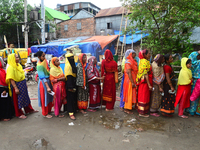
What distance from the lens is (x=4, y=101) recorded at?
355cm

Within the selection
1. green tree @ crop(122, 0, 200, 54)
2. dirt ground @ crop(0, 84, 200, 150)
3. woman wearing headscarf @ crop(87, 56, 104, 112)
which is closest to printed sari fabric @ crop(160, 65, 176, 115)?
dirt ground @ crop(0, 84, 200, 150)

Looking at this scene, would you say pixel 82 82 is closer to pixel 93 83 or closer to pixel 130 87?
pixel 93 83

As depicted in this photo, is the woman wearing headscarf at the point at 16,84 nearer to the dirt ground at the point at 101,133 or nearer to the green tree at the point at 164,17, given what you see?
the dirt ground at the point at 101,133

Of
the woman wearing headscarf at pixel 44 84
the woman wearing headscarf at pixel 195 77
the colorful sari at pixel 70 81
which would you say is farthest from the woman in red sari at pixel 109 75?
the woman wearing headscarf at pixel 195 77

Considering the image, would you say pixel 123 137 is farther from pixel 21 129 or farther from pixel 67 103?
pixel 21 129

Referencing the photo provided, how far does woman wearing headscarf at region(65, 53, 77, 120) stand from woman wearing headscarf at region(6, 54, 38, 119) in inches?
43.8

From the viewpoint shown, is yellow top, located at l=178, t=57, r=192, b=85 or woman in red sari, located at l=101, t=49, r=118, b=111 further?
woman in red sari, located at l=101, t=49, r=118, b=111

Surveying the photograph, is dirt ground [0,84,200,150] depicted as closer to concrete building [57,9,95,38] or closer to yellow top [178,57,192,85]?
yellow top [178,57,192,85]

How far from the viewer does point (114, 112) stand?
4188 millimetres

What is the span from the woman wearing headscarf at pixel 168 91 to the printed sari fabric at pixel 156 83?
0.10 meters

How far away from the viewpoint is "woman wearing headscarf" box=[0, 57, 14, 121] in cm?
345

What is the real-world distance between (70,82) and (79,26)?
16.6 meters

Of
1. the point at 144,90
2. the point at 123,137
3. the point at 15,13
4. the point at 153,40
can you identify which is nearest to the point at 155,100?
the point at 144,90

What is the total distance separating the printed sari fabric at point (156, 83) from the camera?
145 inches
